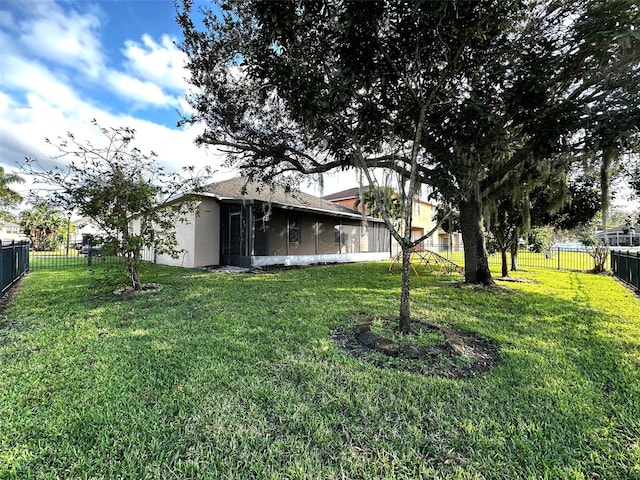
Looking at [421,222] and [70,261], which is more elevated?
[421,222]

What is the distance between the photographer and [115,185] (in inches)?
259

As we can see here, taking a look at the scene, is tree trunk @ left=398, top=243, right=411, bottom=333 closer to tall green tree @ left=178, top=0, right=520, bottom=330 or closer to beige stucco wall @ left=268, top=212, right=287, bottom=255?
tall green tree @ left=178, top=0, right=520, bottom=330

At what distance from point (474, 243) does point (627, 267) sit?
17.6 feet

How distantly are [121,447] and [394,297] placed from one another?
224 inches

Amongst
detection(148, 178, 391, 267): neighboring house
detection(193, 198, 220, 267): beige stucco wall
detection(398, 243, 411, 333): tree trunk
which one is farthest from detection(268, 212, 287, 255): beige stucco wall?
detection(398, 243, 411, 333): tree trunk

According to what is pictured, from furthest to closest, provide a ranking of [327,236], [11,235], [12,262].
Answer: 1. [11,235]
2. [327,236]
3. [12,262]

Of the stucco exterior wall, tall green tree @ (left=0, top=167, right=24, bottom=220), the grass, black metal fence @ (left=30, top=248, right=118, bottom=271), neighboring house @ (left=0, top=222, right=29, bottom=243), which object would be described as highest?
tall green tree @ (left=0, top=167, right=24, bottom=220)

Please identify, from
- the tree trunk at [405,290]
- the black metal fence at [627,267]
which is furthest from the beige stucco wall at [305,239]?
the black metal fence at [627,267]

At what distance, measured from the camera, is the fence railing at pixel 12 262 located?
252 inches

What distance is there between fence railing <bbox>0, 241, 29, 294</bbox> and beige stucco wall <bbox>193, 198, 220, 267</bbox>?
5.11m

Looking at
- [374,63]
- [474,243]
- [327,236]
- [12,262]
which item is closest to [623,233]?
[474,243]

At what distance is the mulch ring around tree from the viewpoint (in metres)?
3.12

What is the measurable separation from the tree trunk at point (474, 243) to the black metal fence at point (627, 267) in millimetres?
4020

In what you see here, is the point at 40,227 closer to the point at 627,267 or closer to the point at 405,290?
the point at 405,290
